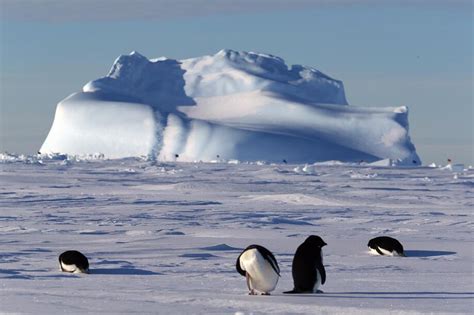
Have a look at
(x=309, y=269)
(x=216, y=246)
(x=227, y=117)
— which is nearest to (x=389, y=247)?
(x=216, y=246)

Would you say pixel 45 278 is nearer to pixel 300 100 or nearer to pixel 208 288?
pixel 208 288

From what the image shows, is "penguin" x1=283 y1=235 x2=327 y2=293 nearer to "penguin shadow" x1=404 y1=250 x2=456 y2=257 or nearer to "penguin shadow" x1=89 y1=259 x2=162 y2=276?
"penguin shadow" x1=89 y1=259 x2=162 y2=276

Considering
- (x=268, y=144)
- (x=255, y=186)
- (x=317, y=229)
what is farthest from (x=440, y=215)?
(x=268, y=144)

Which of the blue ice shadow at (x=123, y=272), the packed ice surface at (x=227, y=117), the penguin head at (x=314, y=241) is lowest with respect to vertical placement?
the blue ice shadow at (x=123, y=272)

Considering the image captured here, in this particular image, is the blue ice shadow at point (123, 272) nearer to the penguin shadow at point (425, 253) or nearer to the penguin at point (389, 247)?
the penguin at point (389, 247)

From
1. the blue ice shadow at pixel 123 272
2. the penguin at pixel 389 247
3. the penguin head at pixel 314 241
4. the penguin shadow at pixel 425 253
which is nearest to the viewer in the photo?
the penguin head at pixel 314 241

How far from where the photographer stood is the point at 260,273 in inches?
295

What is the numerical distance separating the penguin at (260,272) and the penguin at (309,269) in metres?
0.24

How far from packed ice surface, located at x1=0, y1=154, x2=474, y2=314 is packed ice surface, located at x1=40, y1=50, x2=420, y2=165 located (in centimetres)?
5052

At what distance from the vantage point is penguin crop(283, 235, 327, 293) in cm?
772

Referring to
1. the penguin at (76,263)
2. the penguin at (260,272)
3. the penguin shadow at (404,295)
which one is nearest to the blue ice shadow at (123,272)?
the penguin at (76,263)

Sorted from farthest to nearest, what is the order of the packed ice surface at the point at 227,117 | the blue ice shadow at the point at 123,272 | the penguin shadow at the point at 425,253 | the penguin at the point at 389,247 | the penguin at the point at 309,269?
the packed ice surface at the point at 227,117
the penguin shadow at the point at 425,253
the penguin at the point at 389,247
the blue ice shadow at the point at 123,272
the penguin at the point at 309,269

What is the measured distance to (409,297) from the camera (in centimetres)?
748

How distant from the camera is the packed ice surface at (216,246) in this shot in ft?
23.3
